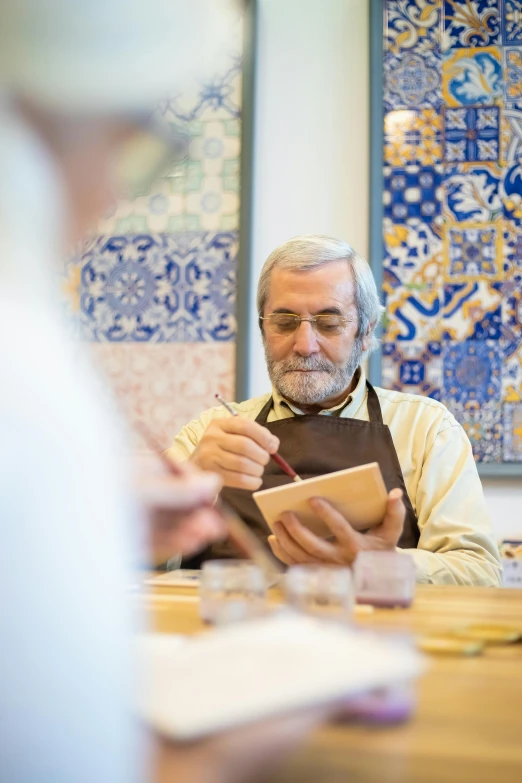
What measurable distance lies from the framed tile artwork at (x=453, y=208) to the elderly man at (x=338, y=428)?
317 millimetres

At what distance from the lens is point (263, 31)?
2.82 metres

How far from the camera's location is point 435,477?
6.43 feet

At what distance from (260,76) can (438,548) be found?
1928mm

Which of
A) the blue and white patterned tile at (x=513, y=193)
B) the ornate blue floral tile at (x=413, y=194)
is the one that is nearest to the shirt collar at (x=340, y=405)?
the ornate blue floral tile at (x=413, y=194)

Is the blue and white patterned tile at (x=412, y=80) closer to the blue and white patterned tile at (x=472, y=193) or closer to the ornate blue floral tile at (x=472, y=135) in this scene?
the ornate blue floral tile at (x=472, y=135)

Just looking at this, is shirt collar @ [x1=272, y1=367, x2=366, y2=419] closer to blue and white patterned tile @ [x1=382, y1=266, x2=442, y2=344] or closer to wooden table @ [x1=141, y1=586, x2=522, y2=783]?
blue and white patterned tile @ [x1=382, y1=266, x2=442, y2=344]

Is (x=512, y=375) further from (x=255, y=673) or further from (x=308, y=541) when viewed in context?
(x=255, y=673)

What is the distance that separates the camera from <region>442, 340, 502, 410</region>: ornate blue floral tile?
2.54 m

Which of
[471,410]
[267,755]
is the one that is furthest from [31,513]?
[471,410]

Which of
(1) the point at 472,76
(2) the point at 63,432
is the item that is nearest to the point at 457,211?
(1) the point at 472,76

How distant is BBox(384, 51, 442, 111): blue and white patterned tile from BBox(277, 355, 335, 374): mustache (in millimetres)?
1095

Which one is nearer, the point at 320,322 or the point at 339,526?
the point at 339,526

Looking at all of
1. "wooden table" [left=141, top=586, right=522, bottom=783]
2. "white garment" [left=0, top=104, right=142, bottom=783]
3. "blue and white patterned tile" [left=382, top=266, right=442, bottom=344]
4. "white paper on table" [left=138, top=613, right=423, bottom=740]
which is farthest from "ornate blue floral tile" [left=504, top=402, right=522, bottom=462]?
"white garment" [left=0, top=104, right=142, bottom=783]

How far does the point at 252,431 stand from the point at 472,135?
1567mm
